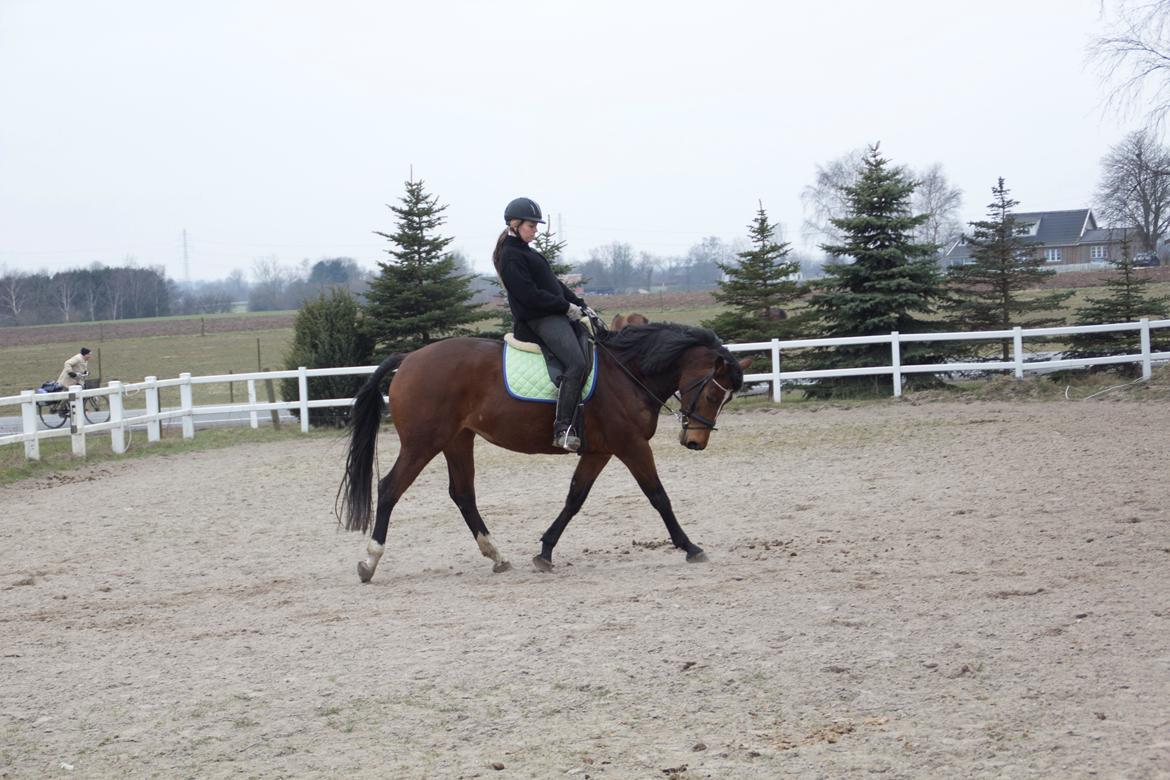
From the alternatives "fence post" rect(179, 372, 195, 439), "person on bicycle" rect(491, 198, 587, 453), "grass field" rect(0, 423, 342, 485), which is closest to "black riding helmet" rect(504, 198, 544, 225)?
"person on bicycle" rect(491, 198, 587, 453)

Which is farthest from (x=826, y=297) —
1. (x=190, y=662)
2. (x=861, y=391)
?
(x=190, y=662)

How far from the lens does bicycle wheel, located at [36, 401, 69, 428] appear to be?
80.3ft

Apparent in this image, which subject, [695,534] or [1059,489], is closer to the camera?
[695,534]

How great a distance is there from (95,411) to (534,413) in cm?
2169

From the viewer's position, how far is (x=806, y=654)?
548 cm

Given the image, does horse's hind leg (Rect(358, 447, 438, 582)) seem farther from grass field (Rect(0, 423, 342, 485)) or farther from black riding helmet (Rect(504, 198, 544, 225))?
grass field (Rect(0, 423, 342, 485))

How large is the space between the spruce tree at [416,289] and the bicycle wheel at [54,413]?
7172 mm

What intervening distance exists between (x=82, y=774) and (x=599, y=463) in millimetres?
4621

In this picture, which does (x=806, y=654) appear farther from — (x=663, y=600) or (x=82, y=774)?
(x=82, y=774)

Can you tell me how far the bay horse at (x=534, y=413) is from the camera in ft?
27.2

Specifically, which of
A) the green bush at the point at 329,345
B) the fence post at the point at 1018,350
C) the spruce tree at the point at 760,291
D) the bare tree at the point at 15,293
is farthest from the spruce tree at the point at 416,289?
the bare tree at the point at 15,293

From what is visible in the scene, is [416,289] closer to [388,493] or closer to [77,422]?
[77,422]

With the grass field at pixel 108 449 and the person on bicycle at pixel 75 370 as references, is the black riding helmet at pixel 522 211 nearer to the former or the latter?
the grass field at pixel 108 449

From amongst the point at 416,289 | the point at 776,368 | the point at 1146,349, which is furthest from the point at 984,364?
the point at 416,289
